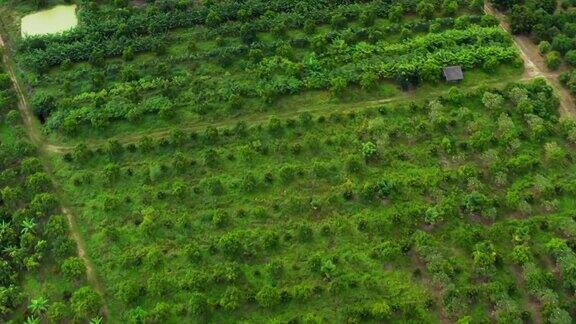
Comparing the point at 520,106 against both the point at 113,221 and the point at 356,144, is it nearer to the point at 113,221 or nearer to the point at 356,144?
the point at 356,144

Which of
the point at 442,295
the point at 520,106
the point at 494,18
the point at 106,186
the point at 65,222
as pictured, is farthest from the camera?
the point at 494,18

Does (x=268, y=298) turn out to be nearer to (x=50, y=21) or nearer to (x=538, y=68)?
(x=538, y=68)

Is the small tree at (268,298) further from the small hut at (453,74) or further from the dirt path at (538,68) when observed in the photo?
the dirt path at (538,68)

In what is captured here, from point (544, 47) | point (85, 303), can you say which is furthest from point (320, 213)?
point (544, 47)

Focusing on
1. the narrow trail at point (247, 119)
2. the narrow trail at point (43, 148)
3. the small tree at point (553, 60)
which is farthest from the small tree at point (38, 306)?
the small tree at point (553, 60)

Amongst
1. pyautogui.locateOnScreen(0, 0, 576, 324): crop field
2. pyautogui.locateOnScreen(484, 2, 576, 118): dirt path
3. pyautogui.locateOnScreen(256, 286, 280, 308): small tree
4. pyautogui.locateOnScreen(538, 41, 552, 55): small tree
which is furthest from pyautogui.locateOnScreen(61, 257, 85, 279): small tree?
pyautogui.locateOnScreen(538, 41, 552, 55): small tree

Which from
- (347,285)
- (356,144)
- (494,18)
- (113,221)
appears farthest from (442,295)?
(494,18)
